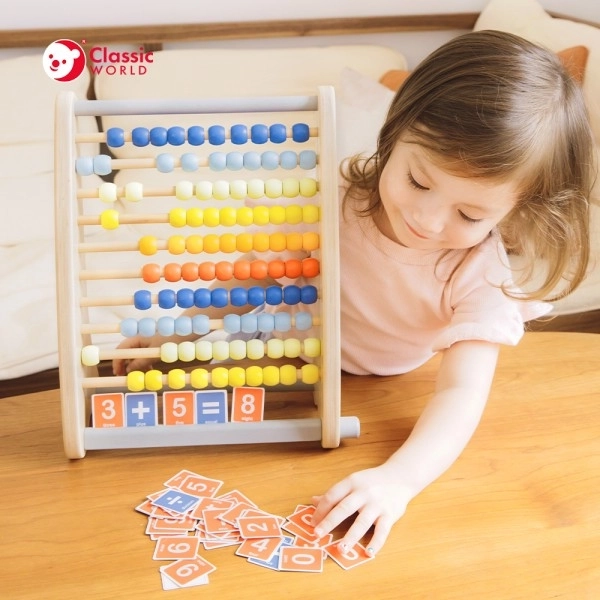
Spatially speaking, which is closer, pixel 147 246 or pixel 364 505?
pixel 364 505

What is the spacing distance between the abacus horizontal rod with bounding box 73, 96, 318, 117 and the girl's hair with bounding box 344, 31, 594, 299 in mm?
154

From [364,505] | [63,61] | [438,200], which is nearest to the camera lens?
[364,505]

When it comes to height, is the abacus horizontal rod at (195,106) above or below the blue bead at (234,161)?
above

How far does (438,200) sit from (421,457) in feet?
1.01

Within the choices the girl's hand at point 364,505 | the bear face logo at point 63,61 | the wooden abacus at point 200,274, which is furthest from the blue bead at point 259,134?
the bear face logo at point 63,61

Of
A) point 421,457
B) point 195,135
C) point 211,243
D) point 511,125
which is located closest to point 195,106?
point 195,135

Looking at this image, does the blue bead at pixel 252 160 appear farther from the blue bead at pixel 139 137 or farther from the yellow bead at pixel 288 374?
the yellow bead at pixel 288 374

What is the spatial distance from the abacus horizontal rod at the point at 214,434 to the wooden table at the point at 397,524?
0.02m

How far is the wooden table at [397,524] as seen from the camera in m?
0.78

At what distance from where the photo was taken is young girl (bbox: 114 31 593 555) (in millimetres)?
948

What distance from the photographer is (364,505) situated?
873mm

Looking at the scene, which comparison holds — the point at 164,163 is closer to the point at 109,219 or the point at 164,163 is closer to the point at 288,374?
the point at 109,219

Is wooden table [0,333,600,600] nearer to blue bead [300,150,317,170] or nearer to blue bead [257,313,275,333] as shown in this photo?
blue bead [257,313,275,333]

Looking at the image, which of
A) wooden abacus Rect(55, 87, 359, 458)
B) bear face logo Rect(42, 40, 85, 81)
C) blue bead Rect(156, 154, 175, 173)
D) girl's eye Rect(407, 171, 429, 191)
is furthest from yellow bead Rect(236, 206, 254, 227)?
bear face logo Rect(42, 40, 85, 81)
